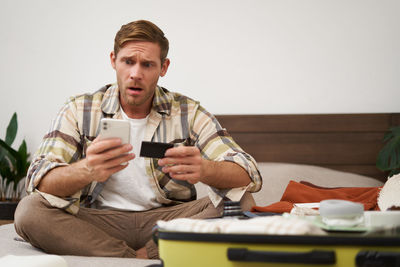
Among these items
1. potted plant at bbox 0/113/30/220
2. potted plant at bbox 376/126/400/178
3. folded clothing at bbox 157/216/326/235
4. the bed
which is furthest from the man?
potted plant at bbox 0/113/30/220

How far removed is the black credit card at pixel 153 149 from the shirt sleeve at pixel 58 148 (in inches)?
13.0

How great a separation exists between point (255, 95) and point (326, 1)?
A: 2.09ft

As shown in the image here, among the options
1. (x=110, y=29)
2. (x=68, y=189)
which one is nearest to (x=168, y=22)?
(x=110, y=29)

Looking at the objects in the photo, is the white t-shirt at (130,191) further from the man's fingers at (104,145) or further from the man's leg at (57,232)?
the man's fingers at (104,145)

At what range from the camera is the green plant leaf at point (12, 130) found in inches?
107

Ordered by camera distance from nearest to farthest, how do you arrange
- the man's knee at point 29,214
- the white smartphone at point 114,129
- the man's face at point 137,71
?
1. the white smartphone at point 114,129
2. the man's knee at point 29,214
3. the man's face at point 137,71

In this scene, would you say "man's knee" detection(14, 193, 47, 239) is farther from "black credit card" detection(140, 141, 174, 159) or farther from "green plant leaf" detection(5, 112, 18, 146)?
"green plant leaf" detection(5, 112, 18, 146)

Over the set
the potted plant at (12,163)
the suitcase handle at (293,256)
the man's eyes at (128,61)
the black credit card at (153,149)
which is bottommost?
the potted plant at (12,163)

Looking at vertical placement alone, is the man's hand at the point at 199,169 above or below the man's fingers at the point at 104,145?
below

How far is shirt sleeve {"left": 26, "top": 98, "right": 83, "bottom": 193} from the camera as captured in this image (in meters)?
1.40

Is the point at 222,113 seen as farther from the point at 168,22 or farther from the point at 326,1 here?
the point at 326,1

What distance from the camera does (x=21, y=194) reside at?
2.85 meters

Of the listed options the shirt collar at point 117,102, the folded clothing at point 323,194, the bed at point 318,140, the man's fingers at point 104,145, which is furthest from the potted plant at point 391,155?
the man's fingers at point 104,145

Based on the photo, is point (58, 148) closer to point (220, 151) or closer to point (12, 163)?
point (220, 151)
